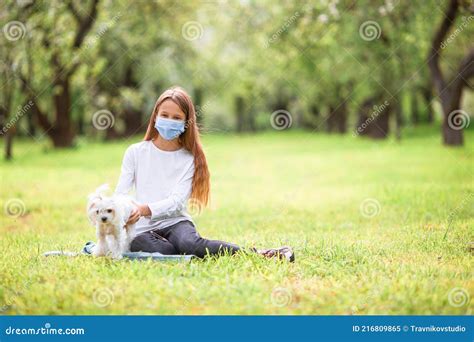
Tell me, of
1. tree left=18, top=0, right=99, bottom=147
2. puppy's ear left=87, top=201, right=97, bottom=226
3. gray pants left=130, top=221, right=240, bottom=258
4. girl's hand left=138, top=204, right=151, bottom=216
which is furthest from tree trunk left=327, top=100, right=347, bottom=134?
puppy's ear left=87, top=201, right=97, bottom=226

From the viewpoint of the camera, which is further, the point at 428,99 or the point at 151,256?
the point at 428,99

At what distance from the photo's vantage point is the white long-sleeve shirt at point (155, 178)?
5309 mm

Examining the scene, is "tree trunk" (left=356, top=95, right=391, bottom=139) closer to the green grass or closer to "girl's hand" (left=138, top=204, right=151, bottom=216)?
the green grass

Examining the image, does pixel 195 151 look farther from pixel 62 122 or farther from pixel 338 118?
pixel 338 118

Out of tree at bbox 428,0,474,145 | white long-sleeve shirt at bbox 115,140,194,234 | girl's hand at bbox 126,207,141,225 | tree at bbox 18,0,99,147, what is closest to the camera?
girl's hand at bbox 126,207,141,225

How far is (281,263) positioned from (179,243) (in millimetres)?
867

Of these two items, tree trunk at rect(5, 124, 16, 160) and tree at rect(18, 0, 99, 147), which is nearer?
tree at rect(18, 0, 99, 147)

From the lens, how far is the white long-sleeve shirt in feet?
17.4

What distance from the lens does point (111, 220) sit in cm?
483

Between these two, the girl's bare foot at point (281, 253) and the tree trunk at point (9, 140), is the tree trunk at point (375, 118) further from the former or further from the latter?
the girl's bare foot at point (281, 253)

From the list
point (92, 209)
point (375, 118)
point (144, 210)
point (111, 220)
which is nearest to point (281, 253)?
point (144, 210)

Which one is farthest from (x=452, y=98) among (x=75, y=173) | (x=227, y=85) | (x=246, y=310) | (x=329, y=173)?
(x=227, y=85)

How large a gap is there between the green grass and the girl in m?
0.29

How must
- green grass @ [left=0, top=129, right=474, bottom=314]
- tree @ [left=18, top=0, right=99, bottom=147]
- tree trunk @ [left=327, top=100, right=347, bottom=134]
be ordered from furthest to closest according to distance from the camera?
tree trunk @ [left=327, top=100, right=347, bottom=134] → tree @ [left=18, top=0, right=99, bottom=147] → green grass @ [left=0, top=129, right=474, bottom=314]
